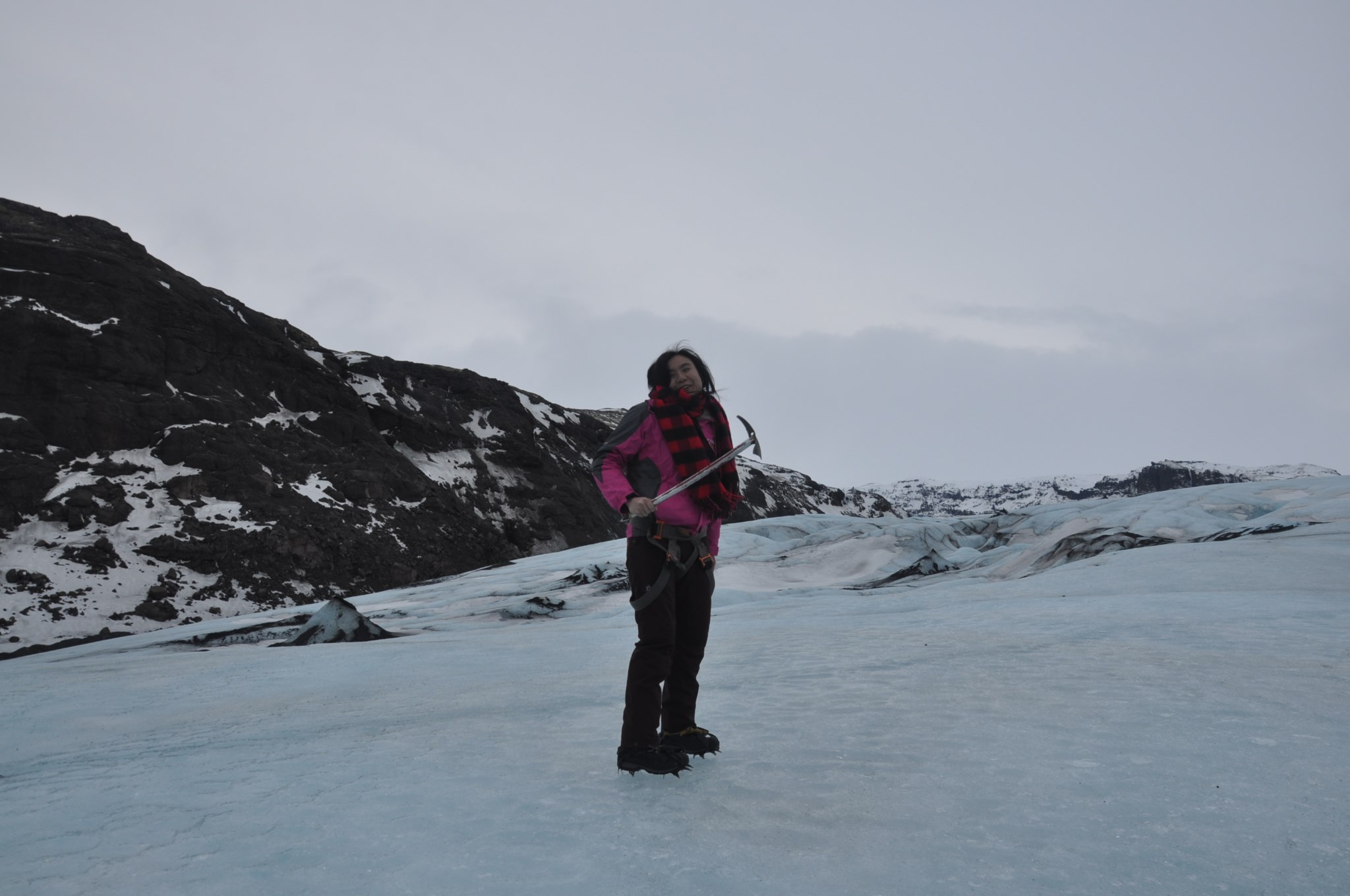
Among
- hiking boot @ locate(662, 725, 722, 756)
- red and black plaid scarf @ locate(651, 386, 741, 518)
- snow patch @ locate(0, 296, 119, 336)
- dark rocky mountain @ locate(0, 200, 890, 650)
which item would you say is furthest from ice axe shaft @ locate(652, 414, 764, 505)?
snow patch @ locate(0, 296, 119, 336)

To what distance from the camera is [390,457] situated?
35062 mm

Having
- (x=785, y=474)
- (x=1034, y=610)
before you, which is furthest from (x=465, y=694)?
(x=785, y=474)

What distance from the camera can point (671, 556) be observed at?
290cm

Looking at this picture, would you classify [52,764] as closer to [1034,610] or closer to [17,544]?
[1034,610]

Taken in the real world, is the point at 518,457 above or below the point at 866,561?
above

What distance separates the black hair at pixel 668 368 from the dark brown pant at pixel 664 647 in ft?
2.26

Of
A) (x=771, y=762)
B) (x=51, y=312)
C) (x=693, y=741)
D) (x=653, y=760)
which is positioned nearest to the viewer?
(x=653, y=760)

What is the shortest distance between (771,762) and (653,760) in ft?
1.43

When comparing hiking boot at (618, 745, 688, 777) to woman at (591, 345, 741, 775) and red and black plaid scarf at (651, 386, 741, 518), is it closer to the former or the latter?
woman at (591, 345, 741, 775)

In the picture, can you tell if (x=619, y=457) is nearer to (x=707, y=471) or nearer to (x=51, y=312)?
(x=707, y=471)

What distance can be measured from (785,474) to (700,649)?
9365cm

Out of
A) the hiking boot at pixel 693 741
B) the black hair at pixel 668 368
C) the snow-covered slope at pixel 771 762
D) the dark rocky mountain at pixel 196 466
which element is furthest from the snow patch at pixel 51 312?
the hiking boot at pixel 693 741

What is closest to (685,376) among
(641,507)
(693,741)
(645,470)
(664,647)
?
(645,470)

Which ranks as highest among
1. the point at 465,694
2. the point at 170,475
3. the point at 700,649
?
the point at 170,475
